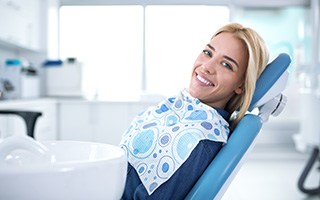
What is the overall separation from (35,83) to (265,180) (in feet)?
7.62

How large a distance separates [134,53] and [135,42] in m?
0.13

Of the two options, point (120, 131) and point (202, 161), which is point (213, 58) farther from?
point (120, 131)

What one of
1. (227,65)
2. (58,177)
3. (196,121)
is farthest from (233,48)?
(58,177)

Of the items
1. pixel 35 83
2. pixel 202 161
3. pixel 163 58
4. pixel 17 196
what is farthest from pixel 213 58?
pixel 163 58

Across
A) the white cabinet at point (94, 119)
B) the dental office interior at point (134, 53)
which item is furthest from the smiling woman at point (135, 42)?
the white cabinet at point (94, 119)

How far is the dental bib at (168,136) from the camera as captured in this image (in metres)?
0.97

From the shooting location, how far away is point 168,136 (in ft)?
3.34

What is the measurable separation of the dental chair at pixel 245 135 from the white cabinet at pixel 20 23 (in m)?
2.52

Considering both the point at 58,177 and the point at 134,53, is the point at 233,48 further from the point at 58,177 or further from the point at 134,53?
the point at 134,53

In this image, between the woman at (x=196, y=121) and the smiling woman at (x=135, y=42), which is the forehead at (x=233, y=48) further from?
the smiling woman at (x=135, y=42)

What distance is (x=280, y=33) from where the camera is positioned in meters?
4.71

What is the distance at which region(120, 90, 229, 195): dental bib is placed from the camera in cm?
97

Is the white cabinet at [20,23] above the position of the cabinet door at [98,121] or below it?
above

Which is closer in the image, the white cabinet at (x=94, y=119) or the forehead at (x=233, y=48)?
the forehead at (x=233, y=48)
